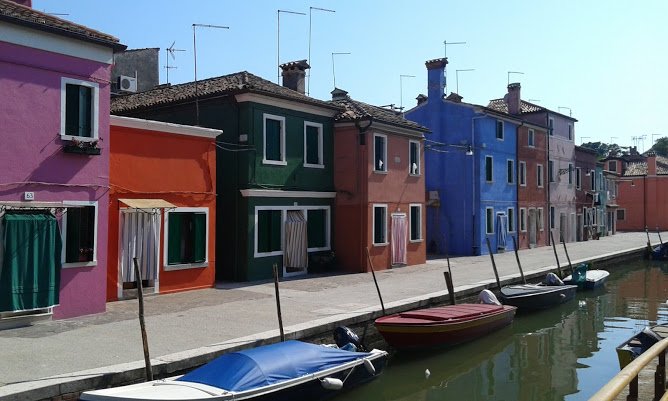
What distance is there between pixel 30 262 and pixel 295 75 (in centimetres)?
1412

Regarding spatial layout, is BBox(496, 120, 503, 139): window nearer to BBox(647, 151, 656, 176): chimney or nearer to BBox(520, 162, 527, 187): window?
BBox(520, 162, 527, 187): window

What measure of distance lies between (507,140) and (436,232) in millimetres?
7181

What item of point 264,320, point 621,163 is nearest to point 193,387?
point 264,320

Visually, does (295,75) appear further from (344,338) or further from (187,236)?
(344,338)

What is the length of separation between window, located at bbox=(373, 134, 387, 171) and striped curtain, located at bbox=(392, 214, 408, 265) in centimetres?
212

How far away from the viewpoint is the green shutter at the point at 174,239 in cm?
1655

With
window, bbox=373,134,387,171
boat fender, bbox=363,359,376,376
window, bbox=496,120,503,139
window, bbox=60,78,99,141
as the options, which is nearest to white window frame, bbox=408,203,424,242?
window, bbox=373,134,387,171

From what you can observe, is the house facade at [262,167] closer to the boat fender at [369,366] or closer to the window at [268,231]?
the window at [268,231]

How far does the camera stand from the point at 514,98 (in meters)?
37.2

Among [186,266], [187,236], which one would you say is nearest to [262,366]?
[186,266]

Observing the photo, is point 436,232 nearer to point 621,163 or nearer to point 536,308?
point 536,308

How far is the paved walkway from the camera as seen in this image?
29.3ft

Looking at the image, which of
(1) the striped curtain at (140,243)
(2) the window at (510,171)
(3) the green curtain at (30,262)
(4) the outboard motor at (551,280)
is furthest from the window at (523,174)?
(3) the green curtain at (30,262)

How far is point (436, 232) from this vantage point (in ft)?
105
